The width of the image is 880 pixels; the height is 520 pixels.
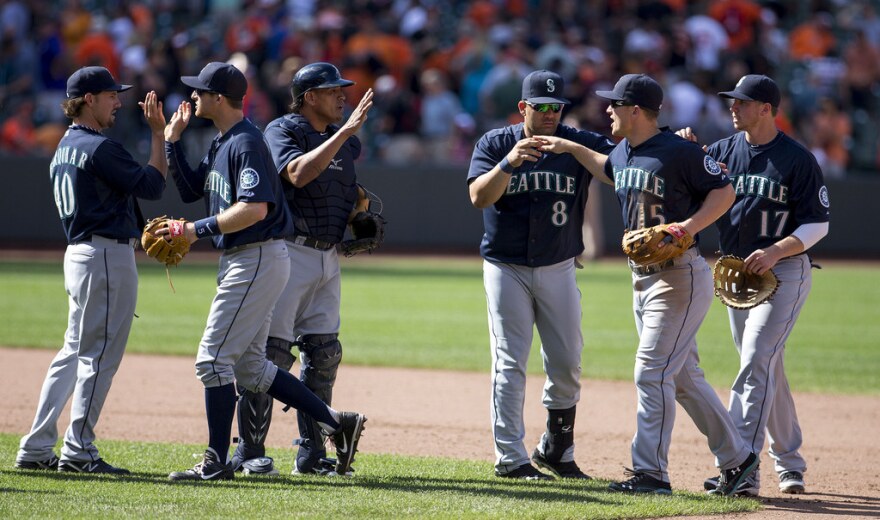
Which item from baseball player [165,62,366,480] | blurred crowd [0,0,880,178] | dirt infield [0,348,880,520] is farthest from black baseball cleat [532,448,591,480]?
blurred crowd [0,0,880,178]

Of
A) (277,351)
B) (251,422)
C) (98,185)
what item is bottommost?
(251,422)

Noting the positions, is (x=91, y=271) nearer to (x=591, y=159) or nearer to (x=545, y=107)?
(x=545, y=107)

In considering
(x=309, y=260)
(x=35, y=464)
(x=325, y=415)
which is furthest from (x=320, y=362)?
(x=35, y=464)

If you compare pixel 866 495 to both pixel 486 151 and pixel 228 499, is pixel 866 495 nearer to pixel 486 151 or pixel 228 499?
pixel 486 151

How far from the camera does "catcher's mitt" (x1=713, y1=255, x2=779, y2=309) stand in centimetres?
591

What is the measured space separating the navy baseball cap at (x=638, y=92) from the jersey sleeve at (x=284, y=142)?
1.66 m

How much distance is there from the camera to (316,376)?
20.5 ft

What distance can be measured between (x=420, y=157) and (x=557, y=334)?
14707 mm

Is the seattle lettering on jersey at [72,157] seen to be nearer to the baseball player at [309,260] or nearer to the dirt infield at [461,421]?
the baseball player at [309,260]

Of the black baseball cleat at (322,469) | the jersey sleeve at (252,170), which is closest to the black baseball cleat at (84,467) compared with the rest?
the black baseball cleat at (322,469)

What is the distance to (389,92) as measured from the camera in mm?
20625

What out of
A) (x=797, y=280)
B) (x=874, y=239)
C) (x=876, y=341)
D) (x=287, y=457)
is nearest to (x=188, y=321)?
(x=287, y=457)

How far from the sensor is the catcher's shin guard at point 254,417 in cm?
609

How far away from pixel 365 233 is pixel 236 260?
104cm
